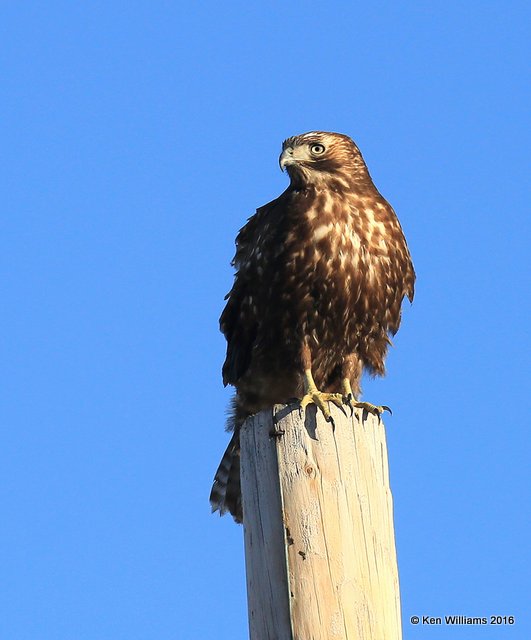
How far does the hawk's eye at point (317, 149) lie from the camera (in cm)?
664

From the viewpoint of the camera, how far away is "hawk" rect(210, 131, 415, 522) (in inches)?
246

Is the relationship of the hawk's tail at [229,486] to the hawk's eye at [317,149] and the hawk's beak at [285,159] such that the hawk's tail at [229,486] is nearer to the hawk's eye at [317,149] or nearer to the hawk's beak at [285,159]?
the hawk's beak at [285,159]

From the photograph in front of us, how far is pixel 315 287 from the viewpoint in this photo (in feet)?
20.5

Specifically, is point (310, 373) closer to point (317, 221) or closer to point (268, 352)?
point (268, 352)

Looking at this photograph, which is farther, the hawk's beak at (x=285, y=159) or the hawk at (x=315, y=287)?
the hawk's beak at (x=285, y=159)

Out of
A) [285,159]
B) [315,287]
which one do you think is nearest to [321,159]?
[285,159]

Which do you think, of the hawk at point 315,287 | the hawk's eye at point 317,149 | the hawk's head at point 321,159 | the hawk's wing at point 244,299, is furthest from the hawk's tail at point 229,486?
the hawk's eye at point 317,149

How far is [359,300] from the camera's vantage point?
6258mm

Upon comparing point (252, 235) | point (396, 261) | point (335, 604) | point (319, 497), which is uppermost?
point (252, 235)

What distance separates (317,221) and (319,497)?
270 centimetres

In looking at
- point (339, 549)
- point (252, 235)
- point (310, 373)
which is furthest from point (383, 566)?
point (252, 235)

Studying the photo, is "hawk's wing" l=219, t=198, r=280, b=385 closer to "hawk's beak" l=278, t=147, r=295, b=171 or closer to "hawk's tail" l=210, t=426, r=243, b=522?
"hawk's beak" l=278, t=147, r=295, b=171

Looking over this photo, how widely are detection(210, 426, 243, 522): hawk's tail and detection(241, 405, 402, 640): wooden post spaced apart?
216 cm

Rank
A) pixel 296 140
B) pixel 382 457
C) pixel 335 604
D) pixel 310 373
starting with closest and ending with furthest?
1. pixel 335 604
2. pixel 382 457
3. pixel 310 373
4. pixel 296 140
